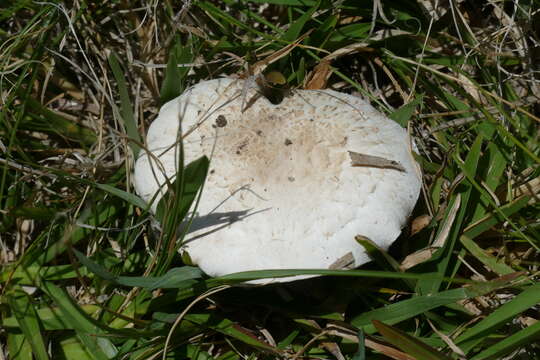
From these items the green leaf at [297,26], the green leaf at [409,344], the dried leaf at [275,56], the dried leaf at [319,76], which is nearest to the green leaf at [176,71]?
the dried leaf at [275,56]

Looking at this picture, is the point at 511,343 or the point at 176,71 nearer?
the point at 511,343

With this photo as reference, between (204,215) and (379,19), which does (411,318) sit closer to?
(204,215)

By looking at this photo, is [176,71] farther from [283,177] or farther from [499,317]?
[499,317]

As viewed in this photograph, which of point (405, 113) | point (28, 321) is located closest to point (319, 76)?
point (405, 113)

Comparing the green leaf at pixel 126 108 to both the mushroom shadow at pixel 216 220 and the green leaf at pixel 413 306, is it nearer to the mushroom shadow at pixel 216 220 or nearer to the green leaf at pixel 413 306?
the mushroom shadow at pixel 216 220

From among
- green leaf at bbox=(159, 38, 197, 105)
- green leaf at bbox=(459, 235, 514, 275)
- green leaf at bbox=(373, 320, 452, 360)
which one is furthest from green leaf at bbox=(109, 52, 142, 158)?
green leaf at bbox=(459, 235, 514, 275)

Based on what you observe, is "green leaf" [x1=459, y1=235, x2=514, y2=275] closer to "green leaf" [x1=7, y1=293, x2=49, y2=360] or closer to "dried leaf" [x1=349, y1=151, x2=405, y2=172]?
"dried leaf" [x1=349, y1=151, x2=405, y2=172]

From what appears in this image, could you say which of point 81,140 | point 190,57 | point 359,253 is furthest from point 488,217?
point 81,140
